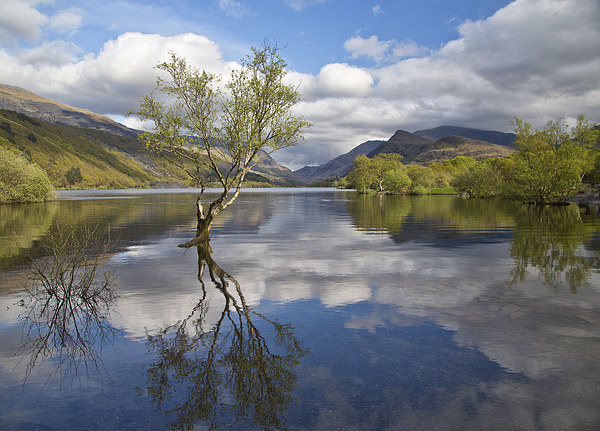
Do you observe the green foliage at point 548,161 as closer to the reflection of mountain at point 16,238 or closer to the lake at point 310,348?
the lake at point 310,348

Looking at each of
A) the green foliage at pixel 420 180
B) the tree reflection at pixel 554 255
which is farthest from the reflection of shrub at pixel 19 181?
the green foliage at pixel 420 180

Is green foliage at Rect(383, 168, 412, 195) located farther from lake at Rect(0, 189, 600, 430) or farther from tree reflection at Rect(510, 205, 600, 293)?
lake at Rect(0, 189, 600, 430)

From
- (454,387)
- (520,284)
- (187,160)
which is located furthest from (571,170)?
(454,387)

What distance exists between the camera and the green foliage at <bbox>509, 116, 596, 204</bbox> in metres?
69.8

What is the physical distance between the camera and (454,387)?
7.73m

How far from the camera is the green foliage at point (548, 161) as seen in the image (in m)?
69.8

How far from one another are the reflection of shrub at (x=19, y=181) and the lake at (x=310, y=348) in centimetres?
6968

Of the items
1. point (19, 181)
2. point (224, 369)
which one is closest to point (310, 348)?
point (224, 369)

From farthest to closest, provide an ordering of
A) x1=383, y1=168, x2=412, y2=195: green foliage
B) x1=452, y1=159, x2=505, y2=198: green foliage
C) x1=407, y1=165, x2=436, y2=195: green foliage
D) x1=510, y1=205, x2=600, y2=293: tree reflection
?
x1=407, y1=165, x2=436, y2=195: green foliage < x1=383, y1=168, x2=412, y2=195: green foliage < x1=452, y1=159, x2=505, y2=198: green foliage < x1=510, y1=205, x2=600, y2=293: tree reflection

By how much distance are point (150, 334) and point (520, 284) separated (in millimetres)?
14819

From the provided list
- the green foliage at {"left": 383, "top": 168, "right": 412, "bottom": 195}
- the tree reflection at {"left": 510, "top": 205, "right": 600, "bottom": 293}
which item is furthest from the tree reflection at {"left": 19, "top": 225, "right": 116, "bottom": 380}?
the green foliage at {"left": 383, "top": 168, "right": 412, "bottom": 195}

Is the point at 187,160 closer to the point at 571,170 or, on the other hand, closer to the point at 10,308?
the point at 10,308

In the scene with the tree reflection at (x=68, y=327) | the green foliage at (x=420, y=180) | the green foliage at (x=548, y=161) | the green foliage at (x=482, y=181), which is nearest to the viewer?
the tree reflection at (x=68, y=327)

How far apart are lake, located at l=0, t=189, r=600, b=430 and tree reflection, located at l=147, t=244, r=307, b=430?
39 mm
